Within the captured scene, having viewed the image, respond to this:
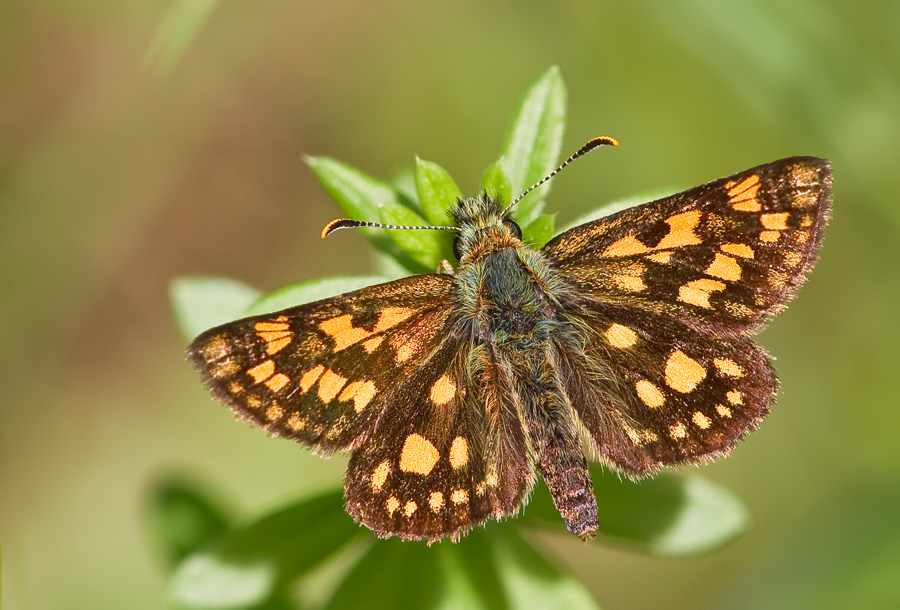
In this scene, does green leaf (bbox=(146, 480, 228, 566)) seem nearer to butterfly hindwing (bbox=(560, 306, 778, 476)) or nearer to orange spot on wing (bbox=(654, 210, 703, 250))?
butterfly hindwing (bbox=(560, 306, 778, 476))

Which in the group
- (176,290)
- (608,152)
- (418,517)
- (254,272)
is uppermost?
(254,272)

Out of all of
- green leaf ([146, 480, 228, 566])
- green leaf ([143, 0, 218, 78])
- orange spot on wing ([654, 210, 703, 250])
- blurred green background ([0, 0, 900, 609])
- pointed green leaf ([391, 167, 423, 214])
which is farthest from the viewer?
blurred green background ([0, 0, 900, 609])

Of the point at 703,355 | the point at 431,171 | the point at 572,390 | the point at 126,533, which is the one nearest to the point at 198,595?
the point at 572,390

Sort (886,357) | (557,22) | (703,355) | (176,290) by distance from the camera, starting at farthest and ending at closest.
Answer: (557,22)
(886,357)
(176,290)
(703,355)

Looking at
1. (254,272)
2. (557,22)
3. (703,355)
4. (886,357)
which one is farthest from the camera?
(254,272)

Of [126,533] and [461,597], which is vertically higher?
[126,533]

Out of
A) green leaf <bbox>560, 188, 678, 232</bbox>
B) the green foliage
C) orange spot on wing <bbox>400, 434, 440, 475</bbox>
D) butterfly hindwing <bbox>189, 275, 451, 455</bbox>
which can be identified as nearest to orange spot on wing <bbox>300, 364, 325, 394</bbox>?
butterfly hindwing <bbox>189, 275, 451, 455</bbox>

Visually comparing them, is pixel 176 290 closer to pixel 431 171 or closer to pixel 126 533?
pixel 431 171

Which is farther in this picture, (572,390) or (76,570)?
(76,570)

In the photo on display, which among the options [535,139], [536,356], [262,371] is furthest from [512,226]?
[262,371]
